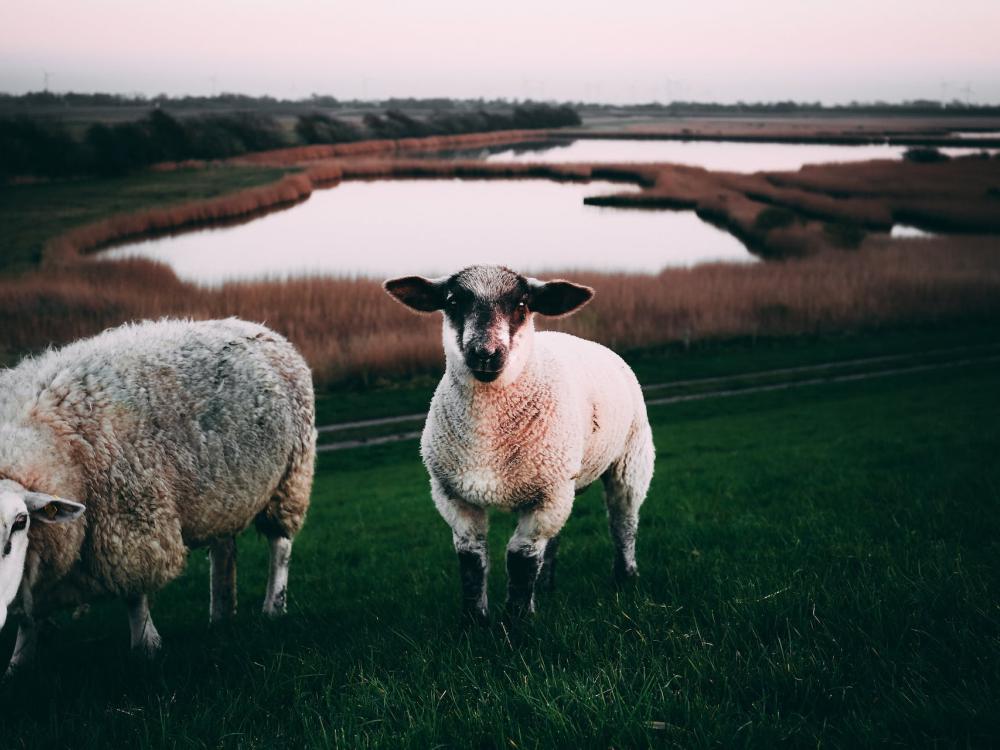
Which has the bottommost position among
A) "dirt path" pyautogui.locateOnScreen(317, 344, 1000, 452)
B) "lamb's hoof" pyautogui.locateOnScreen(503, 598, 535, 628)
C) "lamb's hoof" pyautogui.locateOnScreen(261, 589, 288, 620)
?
"dirt path" pyautogui.locateOnScreen(317, 344, 1000, 452)

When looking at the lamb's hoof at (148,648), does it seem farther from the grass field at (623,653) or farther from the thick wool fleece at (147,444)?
the thick wool fleece at (147,444)

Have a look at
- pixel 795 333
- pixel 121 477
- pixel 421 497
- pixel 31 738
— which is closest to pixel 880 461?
pixel 421 497

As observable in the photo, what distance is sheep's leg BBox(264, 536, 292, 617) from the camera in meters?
5.67

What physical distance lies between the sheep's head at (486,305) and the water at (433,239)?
24.2 m

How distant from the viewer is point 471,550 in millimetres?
4305

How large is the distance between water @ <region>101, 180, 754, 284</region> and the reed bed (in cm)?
319

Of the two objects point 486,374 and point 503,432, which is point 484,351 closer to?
point 486,374

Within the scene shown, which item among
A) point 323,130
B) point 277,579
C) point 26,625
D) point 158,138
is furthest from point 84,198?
point 323,130

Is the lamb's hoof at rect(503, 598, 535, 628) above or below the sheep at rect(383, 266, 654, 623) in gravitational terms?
below

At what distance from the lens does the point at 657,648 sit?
368cm

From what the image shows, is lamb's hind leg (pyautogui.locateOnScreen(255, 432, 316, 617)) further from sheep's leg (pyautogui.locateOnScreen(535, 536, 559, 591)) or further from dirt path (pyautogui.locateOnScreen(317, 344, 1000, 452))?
dirt path (pyautogui.locateOnScreen(317, 344, 1000, 452))

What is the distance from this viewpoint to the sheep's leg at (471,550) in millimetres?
4297

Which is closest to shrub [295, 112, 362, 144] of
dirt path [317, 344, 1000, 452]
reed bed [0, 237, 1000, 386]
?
reed bed [0, 237, 1000, 386]

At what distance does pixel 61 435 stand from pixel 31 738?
5.88ft
